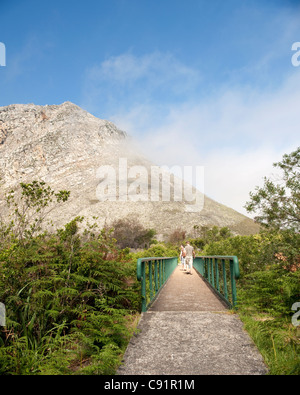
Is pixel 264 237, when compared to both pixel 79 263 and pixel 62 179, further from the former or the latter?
pixel 62 179

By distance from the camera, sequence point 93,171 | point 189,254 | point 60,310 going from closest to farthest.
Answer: point 60,310
point 189,254
point 93,171

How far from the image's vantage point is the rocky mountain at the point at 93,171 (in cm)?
9656

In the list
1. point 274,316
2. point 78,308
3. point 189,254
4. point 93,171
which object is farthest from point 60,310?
point 93,171

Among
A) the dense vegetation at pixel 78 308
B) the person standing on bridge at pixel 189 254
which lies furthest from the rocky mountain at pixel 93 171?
the dense vegetation at pixel 78 308

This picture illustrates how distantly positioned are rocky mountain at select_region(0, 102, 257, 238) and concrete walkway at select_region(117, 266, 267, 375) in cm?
7495

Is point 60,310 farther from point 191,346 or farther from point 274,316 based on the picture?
point 274,316

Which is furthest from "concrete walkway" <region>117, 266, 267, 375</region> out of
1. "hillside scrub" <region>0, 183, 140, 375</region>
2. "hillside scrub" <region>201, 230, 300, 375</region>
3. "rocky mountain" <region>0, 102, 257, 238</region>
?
"rocky mountain" <region>0, 102, 257, 238</region>

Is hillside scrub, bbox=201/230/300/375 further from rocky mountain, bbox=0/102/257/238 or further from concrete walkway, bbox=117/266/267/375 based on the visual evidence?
rocky mountain, bbox=0/102/257/238

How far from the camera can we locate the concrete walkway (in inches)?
108

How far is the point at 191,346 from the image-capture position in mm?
3270

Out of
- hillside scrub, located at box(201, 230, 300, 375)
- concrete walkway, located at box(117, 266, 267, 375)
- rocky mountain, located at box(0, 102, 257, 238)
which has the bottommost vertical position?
concrete walkway, located at box(117, 266, 267, 375)

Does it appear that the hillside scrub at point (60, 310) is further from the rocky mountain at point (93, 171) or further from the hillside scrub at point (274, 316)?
the rocky mountain at point (93, 171)

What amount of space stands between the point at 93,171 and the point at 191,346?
132m

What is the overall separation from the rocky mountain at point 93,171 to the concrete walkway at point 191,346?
74952mm
